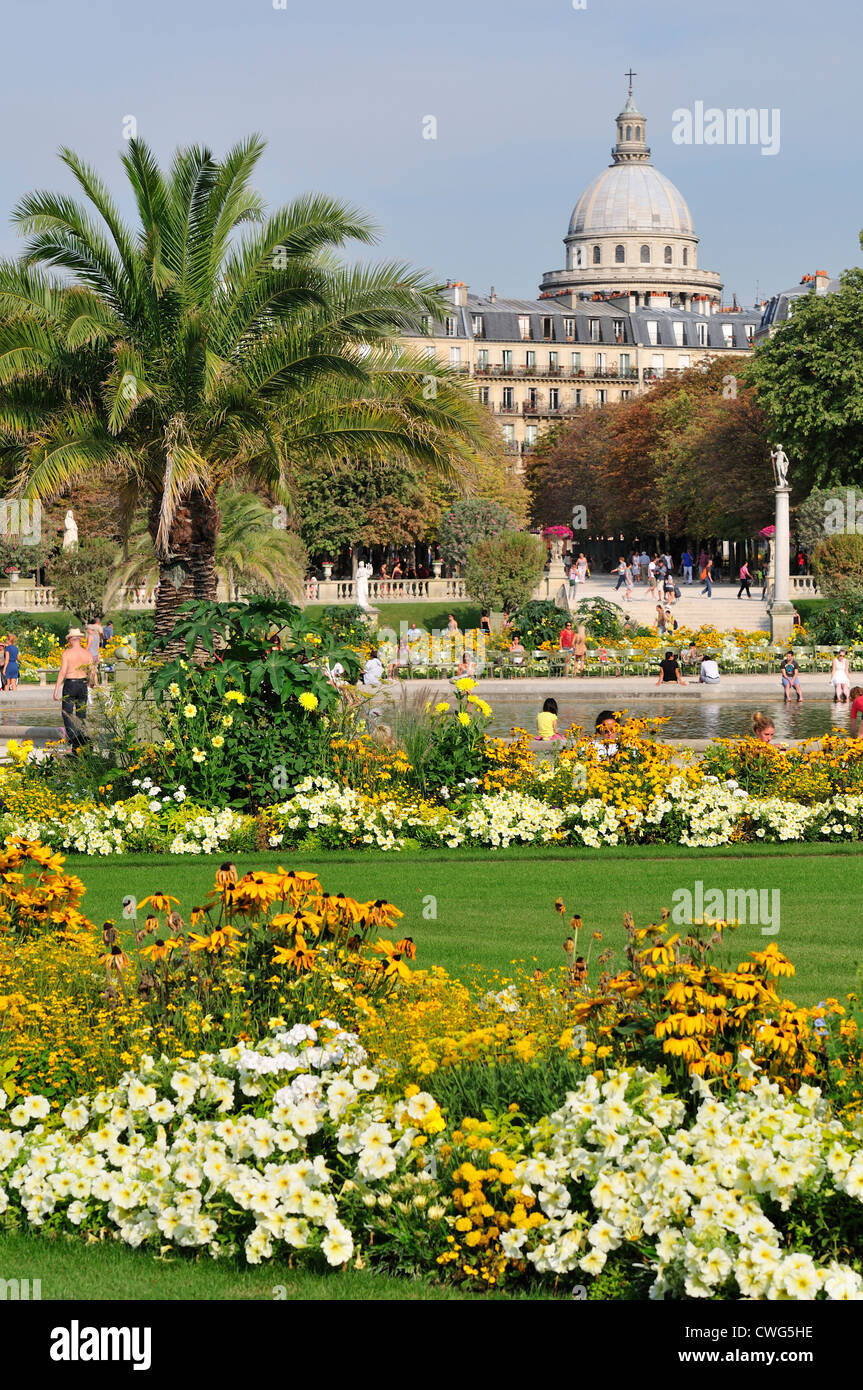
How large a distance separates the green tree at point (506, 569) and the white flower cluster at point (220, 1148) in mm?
36149

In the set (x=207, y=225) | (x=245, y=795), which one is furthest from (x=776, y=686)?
(x=245, y=795)

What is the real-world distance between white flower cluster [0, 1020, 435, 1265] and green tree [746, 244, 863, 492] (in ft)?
162

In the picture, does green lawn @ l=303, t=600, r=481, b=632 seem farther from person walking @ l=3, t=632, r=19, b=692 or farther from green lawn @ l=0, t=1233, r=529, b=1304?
green lawn @ l=0, t=1233, r=529, b=1304

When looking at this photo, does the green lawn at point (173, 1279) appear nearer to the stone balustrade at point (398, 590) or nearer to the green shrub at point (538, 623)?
the green shrub at point (538, 623)

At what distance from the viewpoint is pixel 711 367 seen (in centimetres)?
A: 8319

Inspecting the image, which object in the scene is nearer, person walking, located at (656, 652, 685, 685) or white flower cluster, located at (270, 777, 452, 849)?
white flower cluster, located at (270, 777, 452, 849)

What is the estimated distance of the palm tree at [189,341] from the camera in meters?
16.5

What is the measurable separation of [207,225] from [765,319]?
361 ft

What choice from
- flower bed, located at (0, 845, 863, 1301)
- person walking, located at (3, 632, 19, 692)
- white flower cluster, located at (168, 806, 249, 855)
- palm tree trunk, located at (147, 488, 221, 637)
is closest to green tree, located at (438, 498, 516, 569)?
person walking, located at (3, 632, 19, 692)

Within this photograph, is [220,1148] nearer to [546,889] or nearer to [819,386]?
[546,889]

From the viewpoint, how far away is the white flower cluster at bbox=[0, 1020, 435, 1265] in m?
4.79

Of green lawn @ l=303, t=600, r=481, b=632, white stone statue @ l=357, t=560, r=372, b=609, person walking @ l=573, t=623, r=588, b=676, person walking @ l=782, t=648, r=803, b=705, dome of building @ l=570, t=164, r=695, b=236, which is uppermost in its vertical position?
dome of building @ l=570, t=164, r=695, b=236

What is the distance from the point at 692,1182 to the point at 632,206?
154 m
